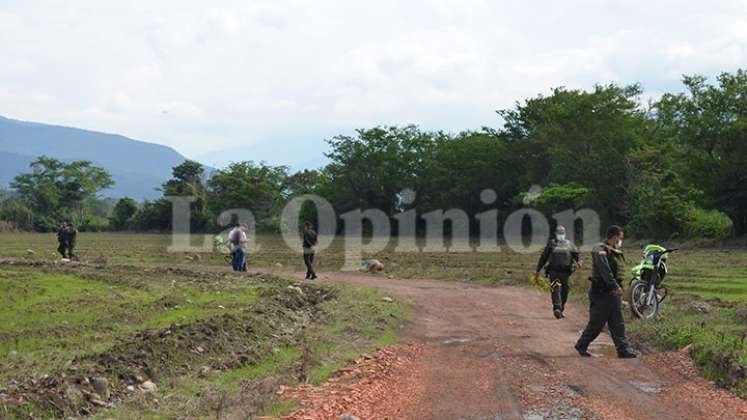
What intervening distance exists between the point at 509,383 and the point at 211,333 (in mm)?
5388

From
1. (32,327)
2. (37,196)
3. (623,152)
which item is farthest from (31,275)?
(37,196)

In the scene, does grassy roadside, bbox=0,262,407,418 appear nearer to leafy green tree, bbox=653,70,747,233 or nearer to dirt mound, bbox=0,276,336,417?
dirt mound, bbox=0,276,336,417

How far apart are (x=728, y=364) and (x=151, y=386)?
7.05 m

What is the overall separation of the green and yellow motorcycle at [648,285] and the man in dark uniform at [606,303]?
3192 millimetres

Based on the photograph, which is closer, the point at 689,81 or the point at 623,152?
the point at 689,81

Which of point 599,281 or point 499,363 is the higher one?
point 599,281

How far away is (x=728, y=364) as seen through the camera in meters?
8.98

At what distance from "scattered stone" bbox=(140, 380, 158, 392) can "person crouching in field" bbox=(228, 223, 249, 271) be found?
603 inches

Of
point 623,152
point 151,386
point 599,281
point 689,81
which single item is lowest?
point 151,386

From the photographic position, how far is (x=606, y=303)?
35.1 ft

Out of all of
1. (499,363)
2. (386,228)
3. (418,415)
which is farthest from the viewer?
(386,228)

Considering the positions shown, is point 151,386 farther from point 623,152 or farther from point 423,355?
point 623,152

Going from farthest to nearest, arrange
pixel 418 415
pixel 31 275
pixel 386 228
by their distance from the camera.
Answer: pixel 386 228
pixel 31 275
pixel 418 415

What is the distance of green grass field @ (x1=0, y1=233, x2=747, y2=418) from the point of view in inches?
340
